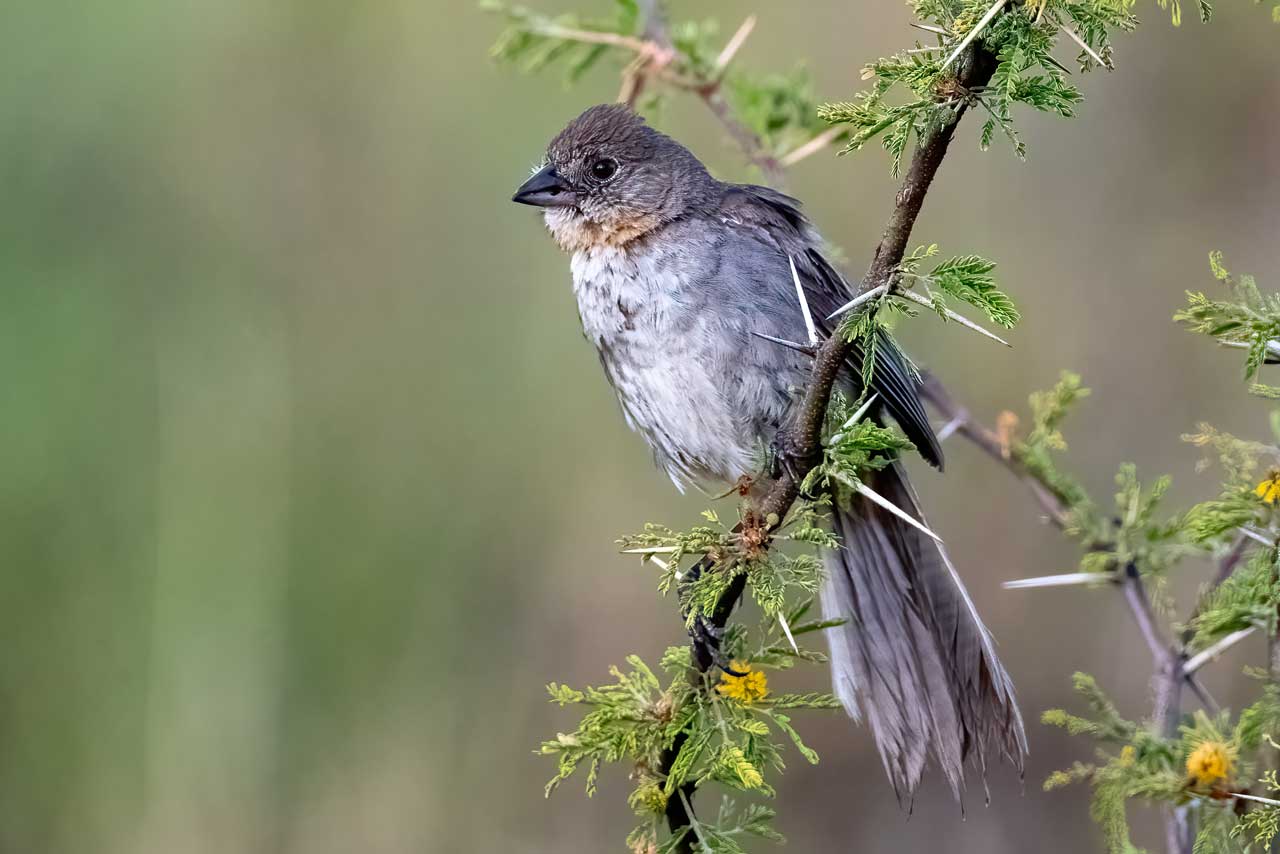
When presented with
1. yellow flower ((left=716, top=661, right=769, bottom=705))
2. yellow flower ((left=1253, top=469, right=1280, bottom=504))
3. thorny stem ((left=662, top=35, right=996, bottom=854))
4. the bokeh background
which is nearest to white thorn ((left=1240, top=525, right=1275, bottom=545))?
yellow flower ((left=1253, top=469, right=1280, bottom=504))

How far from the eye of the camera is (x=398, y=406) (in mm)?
6500

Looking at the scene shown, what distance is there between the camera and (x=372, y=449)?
646 centimetres

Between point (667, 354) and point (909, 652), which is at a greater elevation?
point (667, 354)

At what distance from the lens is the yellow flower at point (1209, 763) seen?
2014 millimetres

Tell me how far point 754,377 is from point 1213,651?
5.11ft

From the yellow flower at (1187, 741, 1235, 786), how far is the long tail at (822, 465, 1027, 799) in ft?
3.81

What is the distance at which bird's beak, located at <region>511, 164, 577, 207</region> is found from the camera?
→ 13.8 ft

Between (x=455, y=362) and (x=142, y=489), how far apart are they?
5.38 feet

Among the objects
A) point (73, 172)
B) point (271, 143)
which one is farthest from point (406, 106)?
point (73, 172)

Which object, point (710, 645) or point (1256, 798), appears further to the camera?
point (710, 645)

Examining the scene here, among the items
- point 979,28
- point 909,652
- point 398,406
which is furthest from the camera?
point 398,406

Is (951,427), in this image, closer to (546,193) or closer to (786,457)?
(786,457)

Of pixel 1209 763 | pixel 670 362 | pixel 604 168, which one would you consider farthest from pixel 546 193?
pixel 1209 763

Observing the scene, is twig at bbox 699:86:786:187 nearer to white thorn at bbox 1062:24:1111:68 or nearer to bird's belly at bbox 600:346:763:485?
bird's belly at bbox 600:346:763:485
